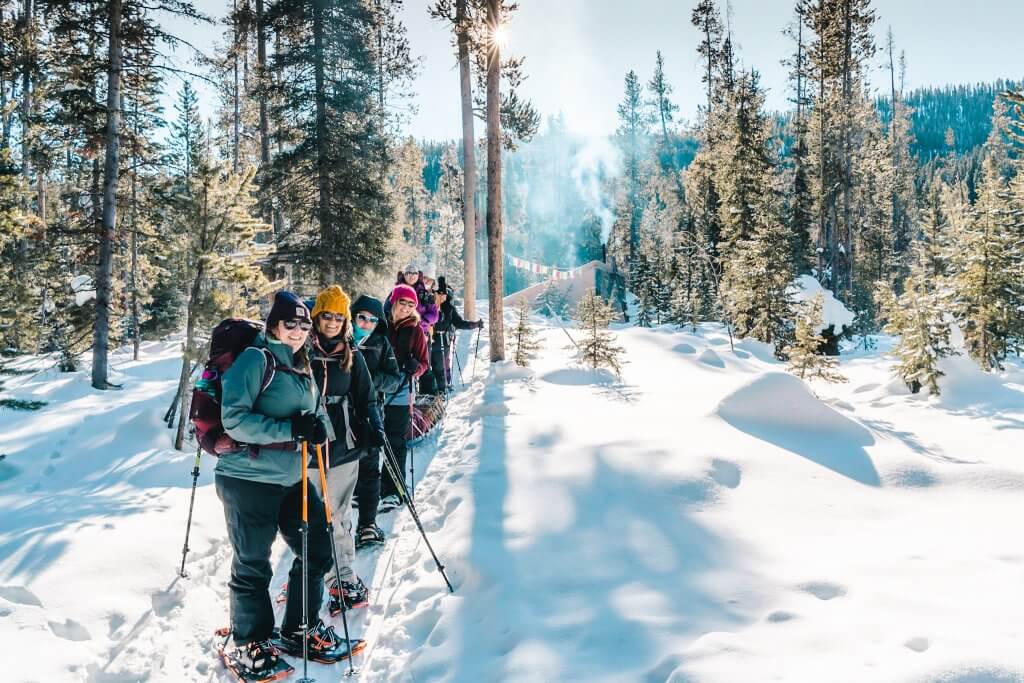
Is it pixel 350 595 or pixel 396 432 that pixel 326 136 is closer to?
pixel 396 432

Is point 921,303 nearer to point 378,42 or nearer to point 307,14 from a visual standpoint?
point 307,14

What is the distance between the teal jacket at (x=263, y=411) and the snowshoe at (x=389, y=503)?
279 cm

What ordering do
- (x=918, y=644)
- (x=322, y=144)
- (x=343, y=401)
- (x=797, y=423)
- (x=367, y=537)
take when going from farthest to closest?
(x=322, y=144) < (x=797, y=423) < (x=367, y=537) < (x=343, y=401) < (x=918, y=644)

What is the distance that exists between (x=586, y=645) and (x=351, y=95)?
54.7 feet

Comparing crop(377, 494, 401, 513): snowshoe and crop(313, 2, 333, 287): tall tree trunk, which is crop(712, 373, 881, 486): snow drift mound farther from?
crop(313, 2, 333, 287): tall tree trunk

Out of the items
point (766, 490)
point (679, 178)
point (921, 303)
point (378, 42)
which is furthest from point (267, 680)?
point (679, 178)

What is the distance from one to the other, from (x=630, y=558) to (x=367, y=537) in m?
2.48

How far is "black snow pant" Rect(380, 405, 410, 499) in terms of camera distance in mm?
6129

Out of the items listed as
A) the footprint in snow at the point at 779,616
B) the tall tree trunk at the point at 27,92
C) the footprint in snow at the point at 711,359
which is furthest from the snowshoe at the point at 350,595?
the tall tree trunk at the point at 27,92

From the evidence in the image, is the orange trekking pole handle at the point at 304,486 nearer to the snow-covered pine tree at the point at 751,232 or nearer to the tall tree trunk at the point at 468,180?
the tall tree trunk at the point at 468,180

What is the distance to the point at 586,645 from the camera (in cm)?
330

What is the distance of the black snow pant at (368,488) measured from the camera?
17.5ft

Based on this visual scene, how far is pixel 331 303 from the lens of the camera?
4156mm

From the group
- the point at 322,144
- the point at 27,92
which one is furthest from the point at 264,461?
the point at 27,92
